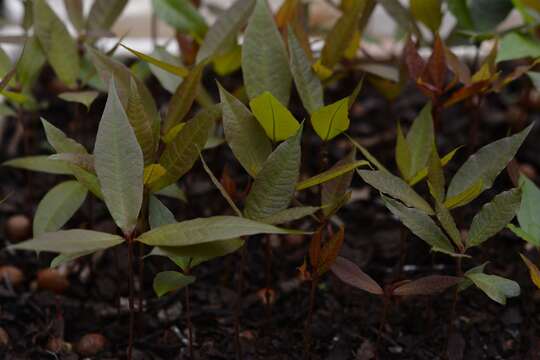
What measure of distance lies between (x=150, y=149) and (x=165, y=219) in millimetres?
60

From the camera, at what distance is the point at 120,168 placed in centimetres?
64

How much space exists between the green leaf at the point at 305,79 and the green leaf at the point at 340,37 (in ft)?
0.17

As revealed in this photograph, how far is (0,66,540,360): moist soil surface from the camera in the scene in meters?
0.84

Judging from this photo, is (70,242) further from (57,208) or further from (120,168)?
(57,208)

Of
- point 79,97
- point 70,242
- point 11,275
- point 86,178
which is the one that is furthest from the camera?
point 11,275

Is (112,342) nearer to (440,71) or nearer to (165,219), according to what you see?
(165,219)

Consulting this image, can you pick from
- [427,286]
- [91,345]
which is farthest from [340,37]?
[91,345]

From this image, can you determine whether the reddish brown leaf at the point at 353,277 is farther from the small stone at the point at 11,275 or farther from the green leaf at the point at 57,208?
the small stone at the point at 11,275

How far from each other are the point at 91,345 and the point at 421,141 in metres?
0.38

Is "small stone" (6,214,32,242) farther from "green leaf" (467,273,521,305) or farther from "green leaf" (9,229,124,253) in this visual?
"green leaf" (467,273,521,305)

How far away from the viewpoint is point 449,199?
2.32ft

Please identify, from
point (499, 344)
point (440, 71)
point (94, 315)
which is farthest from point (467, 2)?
point (94, 315)

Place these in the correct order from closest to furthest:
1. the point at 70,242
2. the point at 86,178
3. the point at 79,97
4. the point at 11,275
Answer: the point at 70,242 < the point at 86,178 < the point at 79,97 < the point at 11,275

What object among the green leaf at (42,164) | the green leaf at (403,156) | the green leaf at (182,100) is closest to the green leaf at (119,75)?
the green leaf at (182,100)
